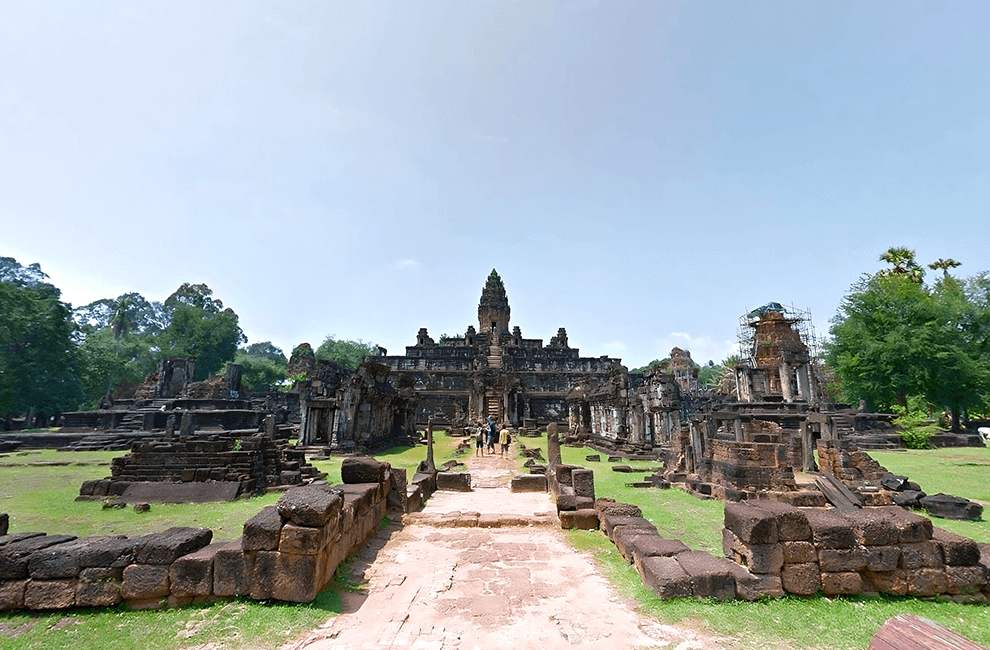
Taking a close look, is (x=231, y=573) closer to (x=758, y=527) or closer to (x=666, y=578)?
(x=666, y=578)

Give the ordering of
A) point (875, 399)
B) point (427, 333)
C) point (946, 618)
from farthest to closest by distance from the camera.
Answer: point (427, 333) < point (875, 399) < point (946, 618)

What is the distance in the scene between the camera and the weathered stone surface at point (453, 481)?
12.6 meters

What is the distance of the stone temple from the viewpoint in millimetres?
35719

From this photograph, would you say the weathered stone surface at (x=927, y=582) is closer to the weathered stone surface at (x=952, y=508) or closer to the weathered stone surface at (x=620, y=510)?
the weathered stone surface at (x=620, y=510)

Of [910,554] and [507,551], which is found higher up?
[910,554]

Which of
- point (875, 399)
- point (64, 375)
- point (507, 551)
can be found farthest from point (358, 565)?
point (64, 375)

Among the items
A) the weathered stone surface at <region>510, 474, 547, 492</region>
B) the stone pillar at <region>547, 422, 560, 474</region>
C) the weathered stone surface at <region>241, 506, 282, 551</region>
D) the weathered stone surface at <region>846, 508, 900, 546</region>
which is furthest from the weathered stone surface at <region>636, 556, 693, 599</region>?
the stone pillar at <region>547, 422, 560, 474</region>

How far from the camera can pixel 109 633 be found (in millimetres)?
4168

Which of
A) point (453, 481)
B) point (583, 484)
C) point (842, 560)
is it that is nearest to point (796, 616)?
point (842, 560)

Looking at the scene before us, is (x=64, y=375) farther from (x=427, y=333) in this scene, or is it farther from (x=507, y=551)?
(x=507, y=551)

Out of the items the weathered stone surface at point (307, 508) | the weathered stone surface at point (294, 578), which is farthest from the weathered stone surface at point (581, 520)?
the weathered stone surface at point (294, 578)

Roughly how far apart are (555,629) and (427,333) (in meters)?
48.3

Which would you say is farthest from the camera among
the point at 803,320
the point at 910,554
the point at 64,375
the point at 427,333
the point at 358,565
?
the point at 427,333

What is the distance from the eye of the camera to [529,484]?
40.2ft
